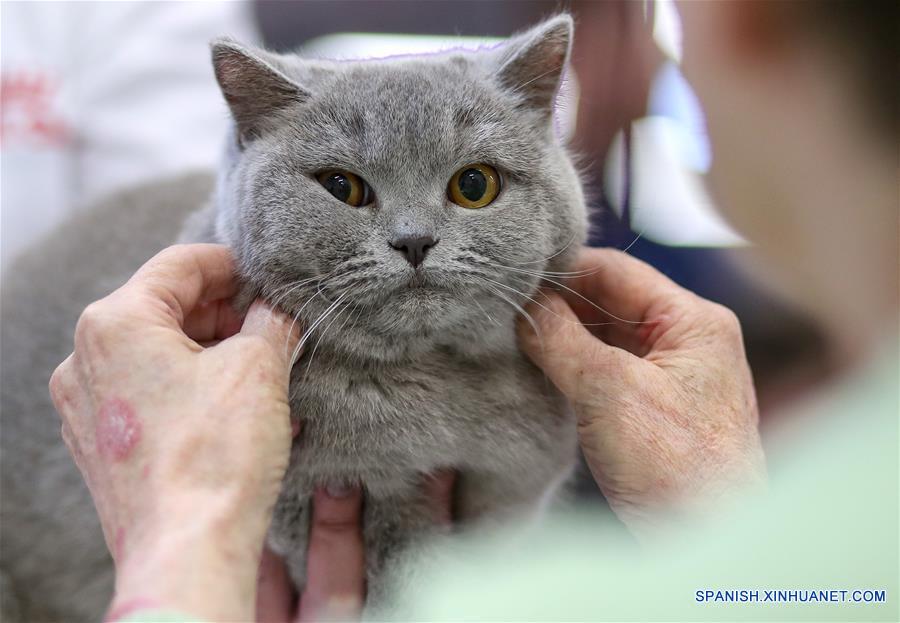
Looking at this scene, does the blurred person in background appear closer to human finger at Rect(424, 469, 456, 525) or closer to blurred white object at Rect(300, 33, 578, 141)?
human finger at Rect(424, 469, 456, 525)

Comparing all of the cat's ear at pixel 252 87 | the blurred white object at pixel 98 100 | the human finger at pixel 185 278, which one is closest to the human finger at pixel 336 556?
the human finger at pixel 185 278

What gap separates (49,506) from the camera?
123 cm

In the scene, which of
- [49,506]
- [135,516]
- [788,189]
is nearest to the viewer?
[135,516]

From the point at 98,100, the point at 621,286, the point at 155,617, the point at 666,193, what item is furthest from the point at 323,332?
the point at 98,100

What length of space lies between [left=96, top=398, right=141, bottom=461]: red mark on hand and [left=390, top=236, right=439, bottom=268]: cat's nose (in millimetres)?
352

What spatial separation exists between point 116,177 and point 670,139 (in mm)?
1435

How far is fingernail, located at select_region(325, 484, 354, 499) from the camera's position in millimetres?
930

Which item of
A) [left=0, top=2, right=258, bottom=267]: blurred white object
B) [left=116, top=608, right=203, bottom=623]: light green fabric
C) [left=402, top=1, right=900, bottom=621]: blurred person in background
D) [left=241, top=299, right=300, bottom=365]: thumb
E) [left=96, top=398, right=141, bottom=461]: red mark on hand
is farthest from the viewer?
[left=0, top=2, right=258, bottom=267]: blurred white object

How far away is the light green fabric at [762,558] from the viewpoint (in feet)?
2.97

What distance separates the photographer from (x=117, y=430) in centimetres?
72

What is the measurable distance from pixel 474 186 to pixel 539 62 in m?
0.23

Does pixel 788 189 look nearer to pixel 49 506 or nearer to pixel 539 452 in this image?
pixel 539 452

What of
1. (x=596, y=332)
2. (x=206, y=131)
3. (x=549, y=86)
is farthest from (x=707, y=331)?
(x=206, y=131)

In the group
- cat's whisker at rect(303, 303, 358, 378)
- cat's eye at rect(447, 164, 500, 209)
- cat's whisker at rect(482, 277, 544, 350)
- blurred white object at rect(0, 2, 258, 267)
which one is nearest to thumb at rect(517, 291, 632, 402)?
cat's whisker at rect(482, 277, 544, 350)
